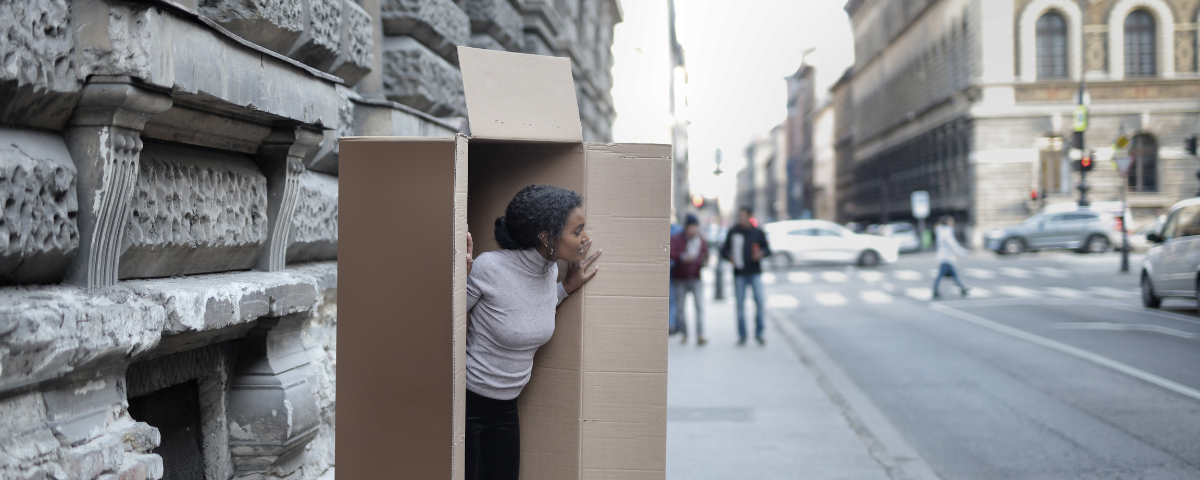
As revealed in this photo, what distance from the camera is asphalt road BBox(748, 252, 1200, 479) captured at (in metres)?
5.38

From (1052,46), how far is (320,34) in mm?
40347

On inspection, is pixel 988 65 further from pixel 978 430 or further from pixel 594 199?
pixel 594 199

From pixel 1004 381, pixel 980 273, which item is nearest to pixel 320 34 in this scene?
pixel 1004 381

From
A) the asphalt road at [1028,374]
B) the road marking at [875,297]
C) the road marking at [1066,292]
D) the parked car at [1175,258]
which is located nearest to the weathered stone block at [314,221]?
the asphalt road at [1028,374]

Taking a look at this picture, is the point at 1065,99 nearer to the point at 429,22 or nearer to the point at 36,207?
the point at 429,22

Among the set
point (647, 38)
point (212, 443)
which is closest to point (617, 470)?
point (212, 443)

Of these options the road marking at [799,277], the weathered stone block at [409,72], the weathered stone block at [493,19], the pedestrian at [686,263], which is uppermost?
the weathered stone block at [493,19]

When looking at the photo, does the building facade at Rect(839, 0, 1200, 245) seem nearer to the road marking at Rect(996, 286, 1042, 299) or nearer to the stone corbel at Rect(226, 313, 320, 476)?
the road marking at Rect(996, 286, 1042, 299)

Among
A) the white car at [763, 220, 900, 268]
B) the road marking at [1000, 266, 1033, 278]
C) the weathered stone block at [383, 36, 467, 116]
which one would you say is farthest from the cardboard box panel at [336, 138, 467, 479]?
the white car at [763, 220, 900, 268]

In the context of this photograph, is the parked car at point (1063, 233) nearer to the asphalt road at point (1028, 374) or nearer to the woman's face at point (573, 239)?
the asphalt road at point (1028, 374)

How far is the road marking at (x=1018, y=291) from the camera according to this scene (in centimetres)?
1633

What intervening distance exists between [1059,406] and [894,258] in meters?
21.0

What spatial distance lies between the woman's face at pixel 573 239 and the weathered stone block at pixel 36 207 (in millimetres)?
1383

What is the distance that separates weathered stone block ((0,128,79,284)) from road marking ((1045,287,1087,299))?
1683 centimetres
